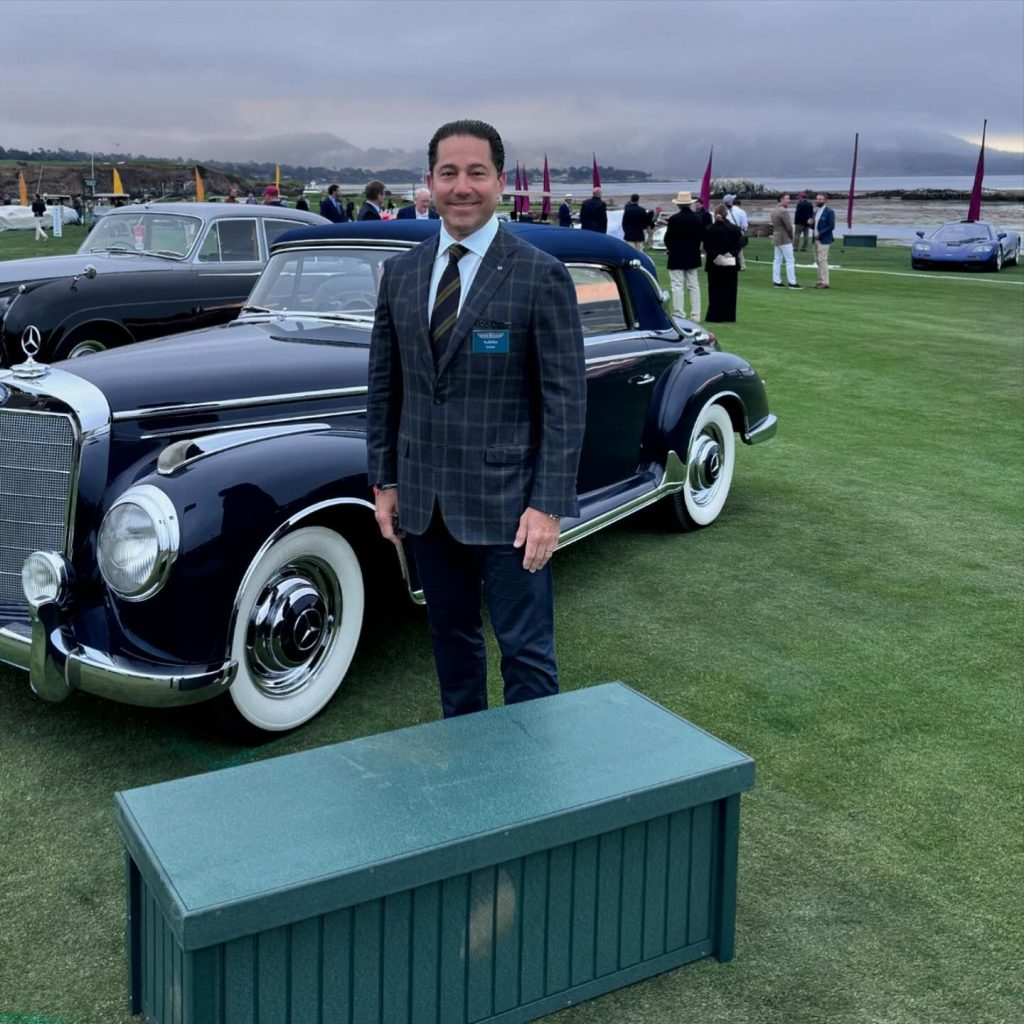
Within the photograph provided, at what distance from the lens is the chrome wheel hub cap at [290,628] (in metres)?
3.71

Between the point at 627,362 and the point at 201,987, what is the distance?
154 inches

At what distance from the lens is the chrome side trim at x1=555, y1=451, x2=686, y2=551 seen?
5.01 meters

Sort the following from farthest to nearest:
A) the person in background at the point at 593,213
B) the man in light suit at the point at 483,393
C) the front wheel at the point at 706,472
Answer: the person in background at the point at 593,213 < the front wheel at the point at 706,472 < the man in light suit at the point at 483,393

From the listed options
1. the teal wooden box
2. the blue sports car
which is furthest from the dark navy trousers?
the blue sports car

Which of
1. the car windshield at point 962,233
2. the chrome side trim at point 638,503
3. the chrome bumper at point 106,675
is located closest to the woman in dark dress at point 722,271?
the chrome side trim at point 638,503

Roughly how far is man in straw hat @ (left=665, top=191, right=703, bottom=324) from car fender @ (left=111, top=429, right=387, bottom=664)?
1071cm

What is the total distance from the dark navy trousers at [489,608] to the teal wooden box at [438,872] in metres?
0.31

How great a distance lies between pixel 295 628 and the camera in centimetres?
380

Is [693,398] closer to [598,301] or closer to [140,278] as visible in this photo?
[598,301]

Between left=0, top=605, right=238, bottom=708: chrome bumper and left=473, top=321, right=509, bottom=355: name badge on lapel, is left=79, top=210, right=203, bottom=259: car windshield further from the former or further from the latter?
left=473, top=321, right=509, bottom=355: name badge on lapel

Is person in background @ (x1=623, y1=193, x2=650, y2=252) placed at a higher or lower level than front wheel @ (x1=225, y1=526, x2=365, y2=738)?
higher

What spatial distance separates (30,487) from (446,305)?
5.71 feet

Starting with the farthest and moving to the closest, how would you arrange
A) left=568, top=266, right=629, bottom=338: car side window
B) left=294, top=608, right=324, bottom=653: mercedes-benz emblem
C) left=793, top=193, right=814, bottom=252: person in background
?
left=793, top=193, right=814, bottom=252: person in background
left=568, top=266, right=629, bottom=338: car side window
left=294, top=608, right=324, bottom=653: mercedes-benz emblem

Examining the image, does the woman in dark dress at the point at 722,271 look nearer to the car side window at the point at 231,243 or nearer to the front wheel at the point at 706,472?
the car side window at the point at 231,243
